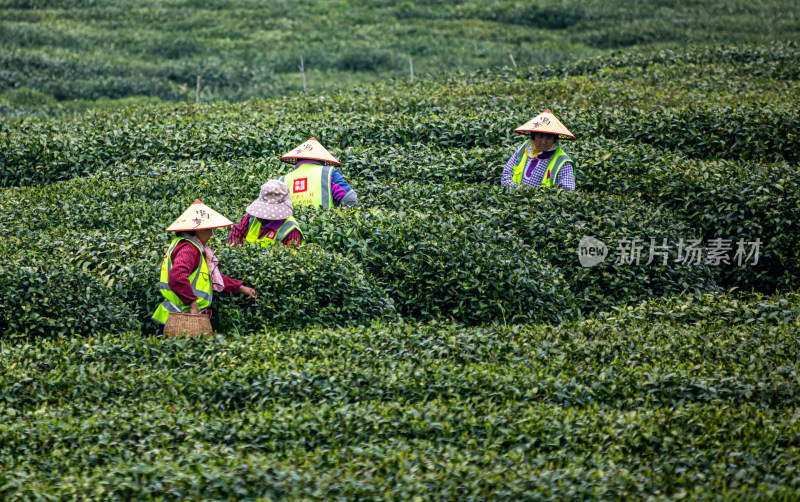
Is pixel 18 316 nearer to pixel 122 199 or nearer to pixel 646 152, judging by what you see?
pixel 122 199

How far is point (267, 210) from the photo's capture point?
823 cm

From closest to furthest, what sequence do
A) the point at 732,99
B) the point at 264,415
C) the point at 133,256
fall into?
the point at 264,415, the point at 133,256, the point at 732,99

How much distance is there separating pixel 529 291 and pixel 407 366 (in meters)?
2.65

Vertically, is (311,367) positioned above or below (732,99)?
below

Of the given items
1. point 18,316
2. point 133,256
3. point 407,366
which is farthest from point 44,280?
point 407,366

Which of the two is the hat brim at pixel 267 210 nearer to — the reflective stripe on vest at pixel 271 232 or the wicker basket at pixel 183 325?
the reflective stripe on vest at pixel 271 232

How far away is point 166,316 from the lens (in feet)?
25.4

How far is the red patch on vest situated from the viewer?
31.8 ft

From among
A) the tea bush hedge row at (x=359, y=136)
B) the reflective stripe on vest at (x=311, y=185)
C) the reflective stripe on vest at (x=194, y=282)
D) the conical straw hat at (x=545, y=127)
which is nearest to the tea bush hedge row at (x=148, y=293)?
the reflective stripe on vest at (x=194, y=282)

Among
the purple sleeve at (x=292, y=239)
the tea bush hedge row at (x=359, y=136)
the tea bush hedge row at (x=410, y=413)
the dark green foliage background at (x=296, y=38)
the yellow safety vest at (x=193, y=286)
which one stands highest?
the dark green foliage background at (x=296, y=38)

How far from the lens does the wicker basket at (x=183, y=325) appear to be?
7.40 metres

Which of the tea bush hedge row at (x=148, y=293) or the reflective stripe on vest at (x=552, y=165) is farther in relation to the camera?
the reflective stripe on vest at (x=552, y=165)

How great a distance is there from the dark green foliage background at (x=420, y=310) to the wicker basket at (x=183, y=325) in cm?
22

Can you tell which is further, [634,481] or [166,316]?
[166,316]
